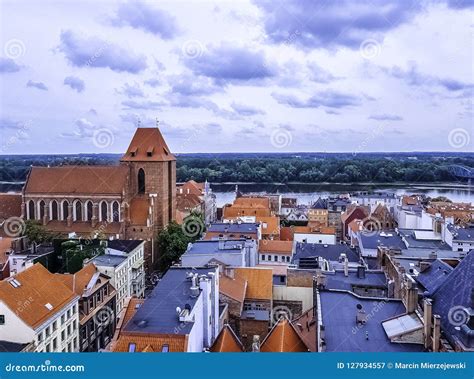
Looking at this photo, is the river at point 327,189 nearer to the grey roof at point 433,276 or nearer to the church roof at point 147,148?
the church roof at point 147,148

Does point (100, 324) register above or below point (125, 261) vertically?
below

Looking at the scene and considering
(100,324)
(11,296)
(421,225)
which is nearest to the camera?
(11,296)

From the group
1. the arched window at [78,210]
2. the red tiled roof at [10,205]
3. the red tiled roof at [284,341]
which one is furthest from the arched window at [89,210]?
the red tiled roof at [284,341]

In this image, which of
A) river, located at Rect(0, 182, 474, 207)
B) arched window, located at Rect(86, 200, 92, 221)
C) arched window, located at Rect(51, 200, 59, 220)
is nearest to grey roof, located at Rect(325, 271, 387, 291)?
arched window, located at Rect(86, 200, 92, 221)

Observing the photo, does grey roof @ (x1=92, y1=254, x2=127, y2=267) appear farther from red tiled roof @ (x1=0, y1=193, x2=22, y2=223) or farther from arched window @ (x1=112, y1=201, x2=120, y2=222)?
red tiled roof @ (x1=0, y1=193, x2=22, y2=223)

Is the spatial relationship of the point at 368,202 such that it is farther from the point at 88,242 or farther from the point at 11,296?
the point at 11,296

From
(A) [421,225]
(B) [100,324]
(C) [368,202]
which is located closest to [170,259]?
(B) [100,324]

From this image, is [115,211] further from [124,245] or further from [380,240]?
[380,240]
